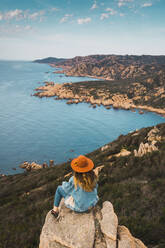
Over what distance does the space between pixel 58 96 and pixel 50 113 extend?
35.4 metres

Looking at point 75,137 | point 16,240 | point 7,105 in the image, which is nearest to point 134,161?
point 16,240

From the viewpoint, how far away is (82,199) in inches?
149

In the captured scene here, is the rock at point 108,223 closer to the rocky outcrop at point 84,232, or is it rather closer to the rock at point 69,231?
the rocky outcrop at point 84,232

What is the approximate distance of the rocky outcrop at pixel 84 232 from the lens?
351 centimetres

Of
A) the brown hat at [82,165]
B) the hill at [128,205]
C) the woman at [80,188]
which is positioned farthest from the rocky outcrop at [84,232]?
the hill at [128,205]

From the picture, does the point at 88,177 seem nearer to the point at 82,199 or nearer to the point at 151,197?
the point at 82,199

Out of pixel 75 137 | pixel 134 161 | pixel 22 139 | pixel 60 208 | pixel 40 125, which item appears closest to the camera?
pixel 60 208

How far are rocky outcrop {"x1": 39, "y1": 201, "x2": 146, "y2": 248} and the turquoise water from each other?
32992 mm

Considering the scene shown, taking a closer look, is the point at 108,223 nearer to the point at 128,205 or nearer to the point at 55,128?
the point at 128,205

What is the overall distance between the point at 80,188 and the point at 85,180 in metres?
0.27

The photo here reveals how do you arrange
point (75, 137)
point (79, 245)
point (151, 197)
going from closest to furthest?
point (79, 245) < point (151, 197) < point (75, 137)

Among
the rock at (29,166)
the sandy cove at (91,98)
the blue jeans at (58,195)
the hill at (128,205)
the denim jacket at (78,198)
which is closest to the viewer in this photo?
the denim jacket at (78,198)

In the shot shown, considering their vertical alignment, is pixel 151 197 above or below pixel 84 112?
above

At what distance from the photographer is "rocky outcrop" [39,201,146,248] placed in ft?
11.5
